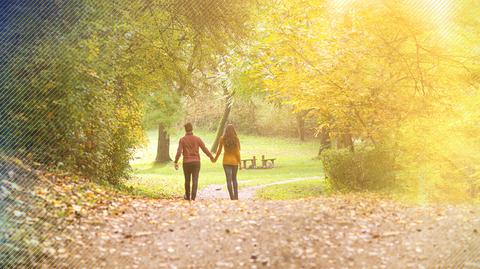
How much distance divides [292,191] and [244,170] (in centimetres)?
1155

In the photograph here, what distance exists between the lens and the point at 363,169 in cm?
1515

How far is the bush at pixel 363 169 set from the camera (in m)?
14.9

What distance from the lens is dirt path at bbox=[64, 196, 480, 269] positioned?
23.4ft

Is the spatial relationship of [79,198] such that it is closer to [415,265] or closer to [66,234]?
[66,234]

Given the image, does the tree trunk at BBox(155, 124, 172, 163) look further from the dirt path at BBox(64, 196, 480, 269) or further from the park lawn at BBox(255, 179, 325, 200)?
the dirt path at BBox(64, 196, 480, 269)

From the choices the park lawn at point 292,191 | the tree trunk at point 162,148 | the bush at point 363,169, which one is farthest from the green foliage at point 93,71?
the tree trunk at point 162,148

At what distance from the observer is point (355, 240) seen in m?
8.05

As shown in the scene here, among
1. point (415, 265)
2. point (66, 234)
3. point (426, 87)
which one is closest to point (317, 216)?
point (415, 265)

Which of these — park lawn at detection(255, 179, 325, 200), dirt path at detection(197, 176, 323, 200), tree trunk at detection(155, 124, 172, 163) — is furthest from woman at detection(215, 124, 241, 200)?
tree trunk at detection(155, 124, 172, 163)

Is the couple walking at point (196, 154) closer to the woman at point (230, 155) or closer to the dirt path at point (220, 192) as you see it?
the woman at point (230, 155)

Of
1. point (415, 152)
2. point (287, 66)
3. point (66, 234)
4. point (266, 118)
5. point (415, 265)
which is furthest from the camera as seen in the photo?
point (266, 118)

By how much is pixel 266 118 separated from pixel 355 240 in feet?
127

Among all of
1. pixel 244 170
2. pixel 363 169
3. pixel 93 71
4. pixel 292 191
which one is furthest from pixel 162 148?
pixel 93 71

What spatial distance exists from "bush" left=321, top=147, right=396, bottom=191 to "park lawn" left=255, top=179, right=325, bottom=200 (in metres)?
3.26
